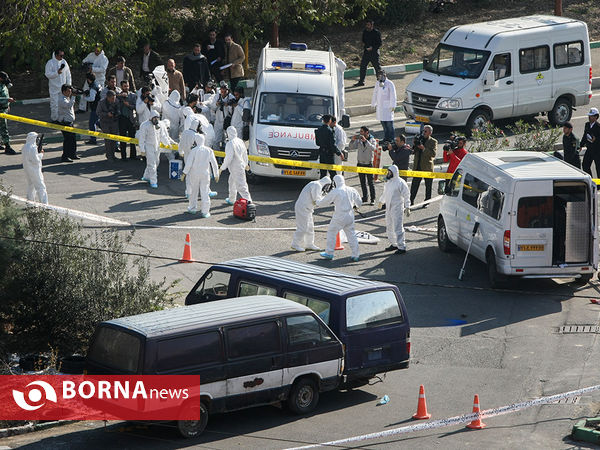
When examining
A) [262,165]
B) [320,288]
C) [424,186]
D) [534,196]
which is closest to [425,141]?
[424,186]

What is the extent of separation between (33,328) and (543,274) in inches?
318

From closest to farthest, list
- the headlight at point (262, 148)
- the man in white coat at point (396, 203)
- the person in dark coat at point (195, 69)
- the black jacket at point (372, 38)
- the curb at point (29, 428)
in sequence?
the curb at point (29, 428) < the man in white coat at point (396, 203) < the headlight at point (262, 148) < the person in dark coat at point (195, 69) < the black jacket at point (372, 38)

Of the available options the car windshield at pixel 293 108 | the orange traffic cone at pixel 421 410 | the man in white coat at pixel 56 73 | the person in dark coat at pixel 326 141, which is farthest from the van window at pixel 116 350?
the man in white coat at pixel 56 73

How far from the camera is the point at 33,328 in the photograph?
1667cm

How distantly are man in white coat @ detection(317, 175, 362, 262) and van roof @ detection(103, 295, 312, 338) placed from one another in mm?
5517

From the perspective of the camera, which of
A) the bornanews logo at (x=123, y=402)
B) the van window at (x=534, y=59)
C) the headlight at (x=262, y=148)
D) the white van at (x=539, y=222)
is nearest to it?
the bornanews logo at (x=123, y=402)

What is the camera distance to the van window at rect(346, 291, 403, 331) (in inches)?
565

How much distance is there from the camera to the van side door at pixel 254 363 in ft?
43.2

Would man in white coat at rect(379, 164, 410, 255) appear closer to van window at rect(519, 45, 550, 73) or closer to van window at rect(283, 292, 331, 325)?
van window at rect(283, 292, 331, 325)

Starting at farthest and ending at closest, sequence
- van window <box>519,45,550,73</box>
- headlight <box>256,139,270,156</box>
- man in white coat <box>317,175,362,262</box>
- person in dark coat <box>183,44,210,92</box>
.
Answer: person in dark coat <box>183,44,210,92</box> < van window <box>519,45,550,73</box> < headlight <box>256,139,270,156</box> < man in white coat <box>317,175,362,262</box>

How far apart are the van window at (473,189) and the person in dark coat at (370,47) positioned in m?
11.7

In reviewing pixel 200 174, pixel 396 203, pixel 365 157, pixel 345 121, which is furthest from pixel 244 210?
pixel 345 121

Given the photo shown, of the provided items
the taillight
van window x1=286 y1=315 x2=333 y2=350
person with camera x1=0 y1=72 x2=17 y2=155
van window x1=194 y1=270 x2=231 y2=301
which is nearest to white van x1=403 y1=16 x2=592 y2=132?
the taillight

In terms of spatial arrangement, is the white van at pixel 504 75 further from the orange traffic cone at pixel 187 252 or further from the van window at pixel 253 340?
the van window at pixel 253 340
